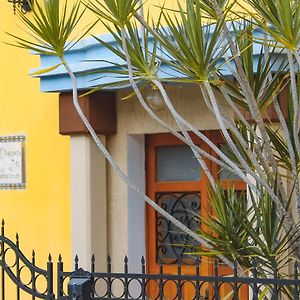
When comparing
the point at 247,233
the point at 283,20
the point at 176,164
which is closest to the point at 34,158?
the point at 176,164

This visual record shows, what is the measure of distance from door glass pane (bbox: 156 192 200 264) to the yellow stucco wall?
0.93m

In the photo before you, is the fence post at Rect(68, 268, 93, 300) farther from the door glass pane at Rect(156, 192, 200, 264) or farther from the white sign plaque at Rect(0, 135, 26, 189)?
the white sign plaque at Rect(0, 135, 26, 189)

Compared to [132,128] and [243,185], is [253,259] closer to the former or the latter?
[243,185]

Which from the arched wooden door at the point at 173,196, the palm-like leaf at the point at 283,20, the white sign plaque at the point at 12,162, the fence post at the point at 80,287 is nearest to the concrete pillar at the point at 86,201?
the arched wooden door at the point at 173,196

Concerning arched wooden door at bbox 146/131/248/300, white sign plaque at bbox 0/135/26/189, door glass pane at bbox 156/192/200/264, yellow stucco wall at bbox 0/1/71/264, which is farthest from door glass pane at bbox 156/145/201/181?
white sign plaque at bbox 0/135/26/189

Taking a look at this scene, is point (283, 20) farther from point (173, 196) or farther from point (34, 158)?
point (34, 158)

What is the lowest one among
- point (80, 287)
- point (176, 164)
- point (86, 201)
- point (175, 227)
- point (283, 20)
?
point (80, 287)

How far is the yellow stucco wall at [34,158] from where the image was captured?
33.2 feet

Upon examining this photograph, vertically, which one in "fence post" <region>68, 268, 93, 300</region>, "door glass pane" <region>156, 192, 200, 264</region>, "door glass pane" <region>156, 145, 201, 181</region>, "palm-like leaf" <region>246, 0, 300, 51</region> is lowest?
"fence post" <region>68, 268, 93, 300</region>

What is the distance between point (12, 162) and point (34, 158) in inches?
12.5

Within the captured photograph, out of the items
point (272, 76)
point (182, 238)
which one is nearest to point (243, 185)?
point (182, 238)

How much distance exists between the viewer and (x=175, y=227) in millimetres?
9703

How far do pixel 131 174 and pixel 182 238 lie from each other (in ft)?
2.68

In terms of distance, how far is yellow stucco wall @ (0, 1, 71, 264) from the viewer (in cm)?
1012
